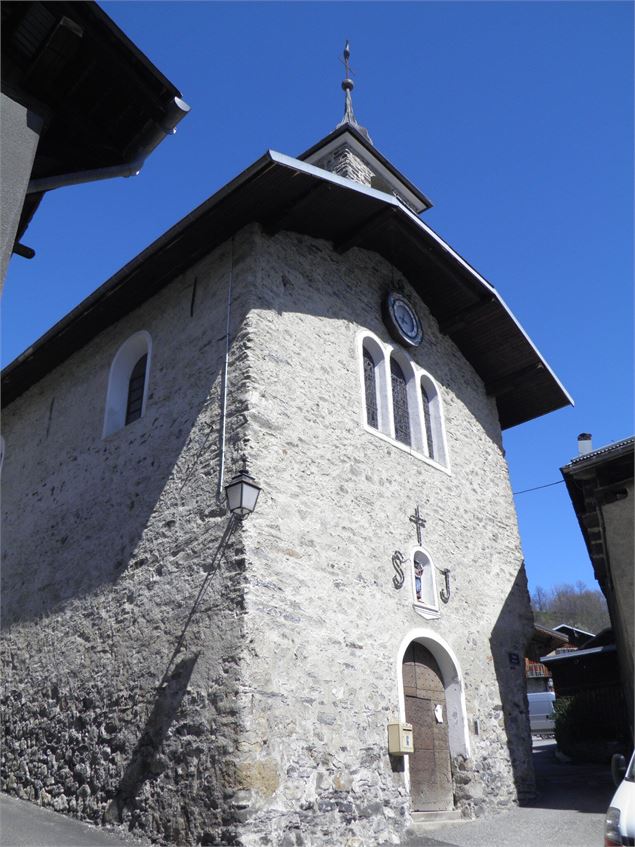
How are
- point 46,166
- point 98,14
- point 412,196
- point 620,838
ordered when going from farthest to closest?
point 412,196
point 46,166
point 98,14
point 620,838

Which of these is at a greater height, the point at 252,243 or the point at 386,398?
the point at 252,243

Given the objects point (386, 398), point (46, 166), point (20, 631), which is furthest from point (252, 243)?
point (20, 631)

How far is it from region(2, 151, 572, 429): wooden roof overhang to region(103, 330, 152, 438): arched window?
0.60 meters

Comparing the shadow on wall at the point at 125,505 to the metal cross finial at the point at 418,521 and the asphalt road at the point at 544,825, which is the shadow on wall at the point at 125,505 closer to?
the metal cross finial at the point at 418,521

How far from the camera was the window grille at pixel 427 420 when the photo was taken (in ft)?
33.5

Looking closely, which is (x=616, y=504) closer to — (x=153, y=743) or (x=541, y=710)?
(x=153, y=743)

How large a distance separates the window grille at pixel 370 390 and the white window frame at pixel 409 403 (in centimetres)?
5

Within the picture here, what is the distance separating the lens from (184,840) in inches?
235

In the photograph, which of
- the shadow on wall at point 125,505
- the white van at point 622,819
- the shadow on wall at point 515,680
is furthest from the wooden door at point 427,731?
the white van at point 622,819

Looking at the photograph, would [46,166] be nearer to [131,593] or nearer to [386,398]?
[131,593]

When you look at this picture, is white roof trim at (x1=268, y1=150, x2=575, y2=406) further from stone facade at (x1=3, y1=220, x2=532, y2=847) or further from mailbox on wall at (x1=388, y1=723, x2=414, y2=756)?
mailbox on wall at (x1=388, y1=723, x2=414, y2=756)

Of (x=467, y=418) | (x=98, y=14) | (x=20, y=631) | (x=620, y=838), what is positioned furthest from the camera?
(x=467, y=418)

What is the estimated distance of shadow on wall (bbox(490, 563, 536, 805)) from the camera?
9242mm

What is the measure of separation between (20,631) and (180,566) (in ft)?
11.6
